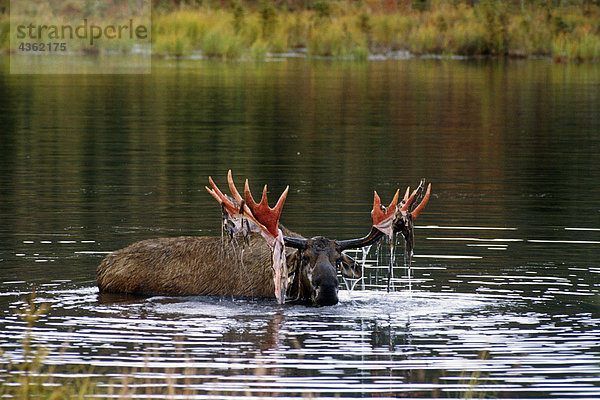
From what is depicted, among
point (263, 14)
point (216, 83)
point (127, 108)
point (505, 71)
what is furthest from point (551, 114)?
point (263, 14)

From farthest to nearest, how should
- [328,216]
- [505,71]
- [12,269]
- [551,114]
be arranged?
[505,71] < [551,114] < [328,216] < [12,269]

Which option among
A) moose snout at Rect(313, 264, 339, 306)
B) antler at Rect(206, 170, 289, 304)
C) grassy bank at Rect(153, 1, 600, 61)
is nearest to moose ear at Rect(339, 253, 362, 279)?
moose snout at Rect(313, 264, 339, 306)

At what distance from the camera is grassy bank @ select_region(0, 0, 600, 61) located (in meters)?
68.4

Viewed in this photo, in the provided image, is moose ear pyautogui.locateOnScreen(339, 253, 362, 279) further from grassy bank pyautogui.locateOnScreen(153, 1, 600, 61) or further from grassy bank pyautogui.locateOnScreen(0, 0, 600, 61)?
grassy bank pyautogui.locateOnScreen(0, 0, 600, 61)

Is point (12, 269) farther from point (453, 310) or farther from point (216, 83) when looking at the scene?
point (216, 83)

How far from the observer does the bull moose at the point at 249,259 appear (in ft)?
45.2

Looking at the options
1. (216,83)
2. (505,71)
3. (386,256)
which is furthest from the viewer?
(505,71)

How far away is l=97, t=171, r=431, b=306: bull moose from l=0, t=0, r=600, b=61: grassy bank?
171ft

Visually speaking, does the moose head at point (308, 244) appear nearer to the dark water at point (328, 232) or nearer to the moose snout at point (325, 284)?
the moose snout at point (325, 284)

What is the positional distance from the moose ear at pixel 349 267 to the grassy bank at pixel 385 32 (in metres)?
53.0

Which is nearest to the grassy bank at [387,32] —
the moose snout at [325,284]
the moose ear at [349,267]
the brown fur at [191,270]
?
the brown fur at [191,270]

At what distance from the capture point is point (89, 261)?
16.2m

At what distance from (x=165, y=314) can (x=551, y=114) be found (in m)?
27.0

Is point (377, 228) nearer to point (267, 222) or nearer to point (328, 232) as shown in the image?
point (267, 222)
